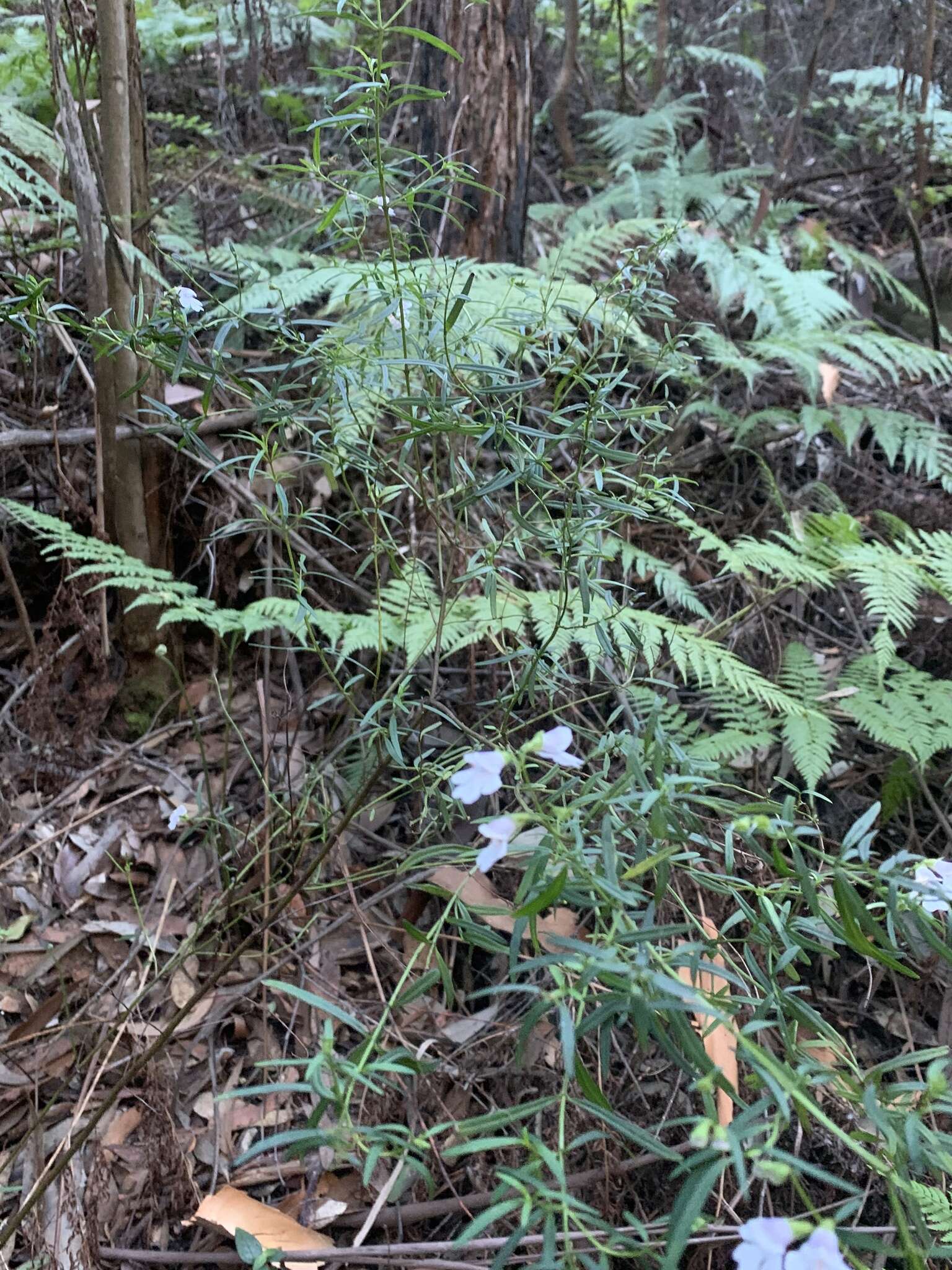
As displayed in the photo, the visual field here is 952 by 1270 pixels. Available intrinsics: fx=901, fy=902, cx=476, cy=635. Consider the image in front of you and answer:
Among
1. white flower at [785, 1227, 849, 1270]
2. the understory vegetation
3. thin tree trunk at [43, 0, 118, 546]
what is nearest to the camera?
white flower at [785, 1227, 849, 1270]

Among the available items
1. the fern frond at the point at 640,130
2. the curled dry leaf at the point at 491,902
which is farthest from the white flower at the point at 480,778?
the fern frond at the point at 640,130

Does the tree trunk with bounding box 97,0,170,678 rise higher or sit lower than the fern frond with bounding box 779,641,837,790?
higher

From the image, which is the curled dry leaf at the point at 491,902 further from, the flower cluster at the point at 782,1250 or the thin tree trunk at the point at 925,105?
the thin tree trunk at the point at 925,105

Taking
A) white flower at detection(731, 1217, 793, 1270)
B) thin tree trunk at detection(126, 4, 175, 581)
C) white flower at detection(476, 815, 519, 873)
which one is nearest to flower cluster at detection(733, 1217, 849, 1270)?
white flower at detection(731, 1217, 793, 1270)

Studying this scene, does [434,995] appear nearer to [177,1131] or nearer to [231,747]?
[177,1131]

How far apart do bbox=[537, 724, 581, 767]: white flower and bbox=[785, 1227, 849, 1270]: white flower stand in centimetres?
42

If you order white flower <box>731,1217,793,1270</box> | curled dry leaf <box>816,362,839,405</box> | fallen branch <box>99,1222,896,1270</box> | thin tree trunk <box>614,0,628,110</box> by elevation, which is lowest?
fallen branch <box>99,1222,896,1270</box>

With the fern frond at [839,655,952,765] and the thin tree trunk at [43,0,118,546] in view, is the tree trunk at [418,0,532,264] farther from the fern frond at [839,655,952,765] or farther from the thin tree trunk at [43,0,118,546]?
the fern frond at [839,655,952,765]

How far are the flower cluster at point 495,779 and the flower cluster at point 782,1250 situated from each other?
1.16ft

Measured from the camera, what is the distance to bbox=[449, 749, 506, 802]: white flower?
89 cm

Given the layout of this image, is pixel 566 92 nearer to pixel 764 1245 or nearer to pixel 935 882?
pixel 935 882

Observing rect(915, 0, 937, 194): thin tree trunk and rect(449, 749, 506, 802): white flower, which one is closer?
rect(449, 749, 506, 802): white flower

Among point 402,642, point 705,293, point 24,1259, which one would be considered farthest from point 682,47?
point 24,1259

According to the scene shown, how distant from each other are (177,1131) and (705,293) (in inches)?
126
